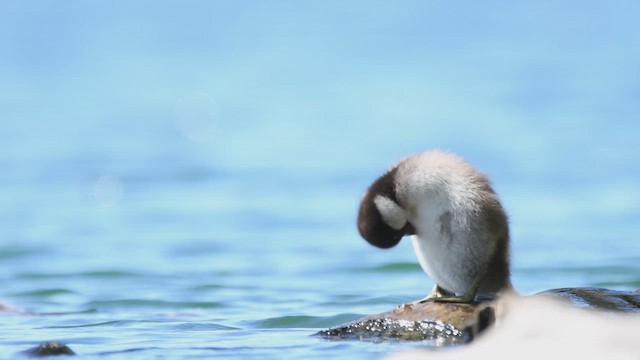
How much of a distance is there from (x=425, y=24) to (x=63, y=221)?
30.3 meters

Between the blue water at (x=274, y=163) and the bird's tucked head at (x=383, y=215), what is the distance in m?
0.69

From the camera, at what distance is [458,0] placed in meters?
53.8

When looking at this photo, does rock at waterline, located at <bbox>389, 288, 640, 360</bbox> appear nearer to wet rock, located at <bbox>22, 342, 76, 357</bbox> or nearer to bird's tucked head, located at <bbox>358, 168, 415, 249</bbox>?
bird's tucked head, located at <bbox>358, 168, 415, 249</bbox>

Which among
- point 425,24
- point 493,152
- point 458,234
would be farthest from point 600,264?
point 425,24

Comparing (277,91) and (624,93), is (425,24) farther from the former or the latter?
(624,93)

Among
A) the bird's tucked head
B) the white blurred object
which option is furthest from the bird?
the white blurred object

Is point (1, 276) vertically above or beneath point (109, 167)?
beneath

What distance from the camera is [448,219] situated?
9.10m

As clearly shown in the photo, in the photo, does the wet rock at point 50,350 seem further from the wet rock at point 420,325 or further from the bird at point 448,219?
the bird at point 448,219

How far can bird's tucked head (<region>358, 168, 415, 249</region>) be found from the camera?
923 centimetres

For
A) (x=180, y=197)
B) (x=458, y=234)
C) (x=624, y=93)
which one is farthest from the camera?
(x=624, y=93)

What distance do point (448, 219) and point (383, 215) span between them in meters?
0.40

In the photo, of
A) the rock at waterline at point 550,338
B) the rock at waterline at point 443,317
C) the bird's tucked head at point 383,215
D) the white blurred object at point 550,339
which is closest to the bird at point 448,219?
the bird's tucked head at point 383,215

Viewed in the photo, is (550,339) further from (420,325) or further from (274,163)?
(274,163)
